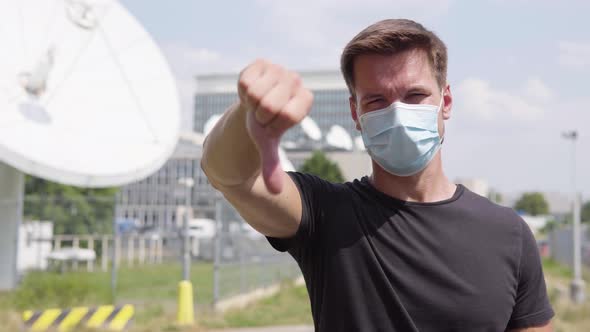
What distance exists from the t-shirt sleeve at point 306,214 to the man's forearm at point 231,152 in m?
0.27

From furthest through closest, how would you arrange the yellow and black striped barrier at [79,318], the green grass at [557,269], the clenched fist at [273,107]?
the green grass at [557,269], the yellow and black striped barrier at [79,318], the clenched fist at [273,107]

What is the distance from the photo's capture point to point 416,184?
190cm

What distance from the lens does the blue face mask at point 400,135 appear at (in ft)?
5.80

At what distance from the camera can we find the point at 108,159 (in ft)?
37.0

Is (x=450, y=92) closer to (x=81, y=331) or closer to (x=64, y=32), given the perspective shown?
(x=81, y=331)

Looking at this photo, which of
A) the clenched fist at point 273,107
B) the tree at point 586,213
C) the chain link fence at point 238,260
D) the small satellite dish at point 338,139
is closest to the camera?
the clenched fist at point 273,107

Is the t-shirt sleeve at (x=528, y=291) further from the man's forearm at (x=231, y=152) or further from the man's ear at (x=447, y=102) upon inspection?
the man's forearm at (x=231, y=152)

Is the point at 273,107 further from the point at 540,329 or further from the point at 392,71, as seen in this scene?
the point at 540,329

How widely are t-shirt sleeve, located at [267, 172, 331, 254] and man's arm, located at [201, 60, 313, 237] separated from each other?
0.08 feet

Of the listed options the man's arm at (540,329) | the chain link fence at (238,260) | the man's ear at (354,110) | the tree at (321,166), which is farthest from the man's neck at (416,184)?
the tree at (321,166)

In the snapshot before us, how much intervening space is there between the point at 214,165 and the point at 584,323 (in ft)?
39.5

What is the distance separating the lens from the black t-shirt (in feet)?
5.76

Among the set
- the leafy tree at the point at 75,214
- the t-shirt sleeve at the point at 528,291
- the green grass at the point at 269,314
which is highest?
the t-shirt sleeve at the point at 528,291

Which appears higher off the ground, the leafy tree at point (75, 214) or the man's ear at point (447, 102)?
the man's ear at point (447, 102)
